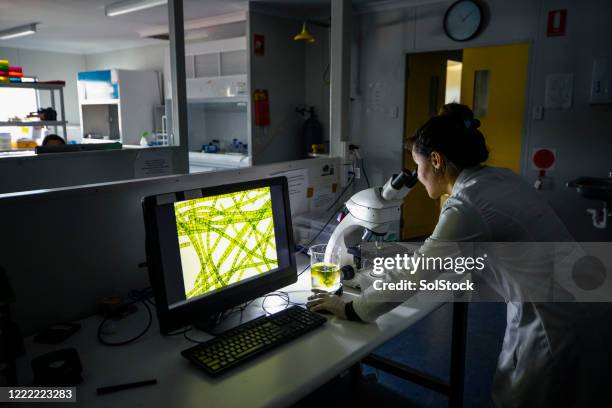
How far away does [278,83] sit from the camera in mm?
5109

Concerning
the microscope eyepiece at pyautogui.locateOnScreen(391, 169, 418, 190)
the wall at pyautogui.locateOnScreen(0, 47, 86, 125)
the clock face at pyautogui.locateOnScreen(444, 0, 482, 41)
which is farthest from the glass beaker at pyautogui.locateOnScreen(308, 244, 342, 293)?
the wall at pyautogui.locateOnScreen(0, 47, 86, 125)

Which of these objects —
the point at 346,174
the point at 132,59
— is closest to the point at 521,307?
the point at 346,174

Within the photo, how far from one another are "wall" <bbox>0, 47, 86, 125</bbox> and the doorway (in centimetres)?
613

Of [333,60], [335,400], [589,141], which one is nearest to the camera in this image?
[335,400]

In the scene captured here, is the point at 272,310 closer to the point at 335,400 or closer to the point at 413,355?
the point at 335,400

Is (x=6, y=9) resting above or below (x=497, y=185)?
above

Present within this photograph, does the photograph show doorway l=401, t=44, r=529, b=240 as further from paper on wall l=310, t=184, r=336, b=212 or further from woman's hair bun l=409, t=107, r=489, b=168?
woman's hair bun l=409, t=107, r=489, b=168

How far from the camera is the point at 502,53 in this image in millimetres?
4168

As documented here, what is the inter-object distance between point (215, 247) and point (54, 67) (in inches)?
326

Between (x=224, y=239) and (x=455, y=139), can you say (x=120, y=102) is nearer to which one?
(x=224, y=239)

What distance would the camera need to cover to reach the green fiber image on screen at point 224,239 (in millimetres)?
1230

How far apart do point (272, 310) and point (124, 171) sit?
1.57 metres

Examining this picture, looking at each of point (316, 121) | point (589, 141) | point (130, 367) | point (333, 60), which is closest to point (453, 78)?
point (316, 121)

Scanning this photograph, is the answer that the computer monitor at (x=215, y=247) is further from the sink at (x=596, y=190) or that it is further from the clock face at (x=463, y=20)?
the clock face at (x=463, y=20)
